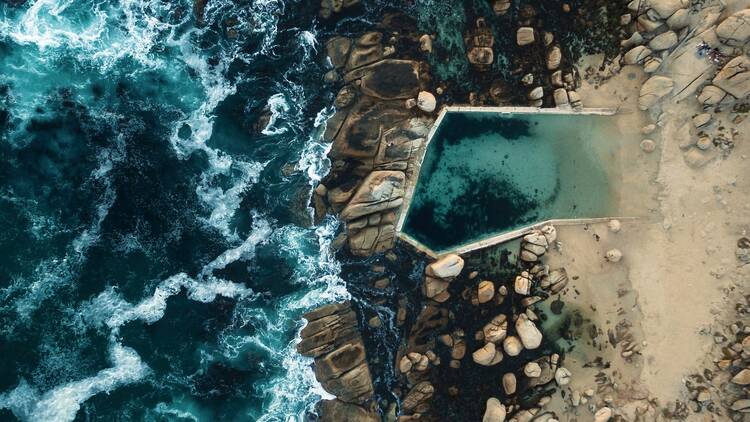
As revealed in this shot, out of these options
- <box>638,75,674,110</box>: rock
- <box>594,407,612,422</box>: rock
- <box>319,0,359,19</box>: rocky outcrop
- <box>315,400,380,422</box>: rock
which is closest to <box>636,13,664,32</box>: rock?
<box>638,75,674,110</box>: rock

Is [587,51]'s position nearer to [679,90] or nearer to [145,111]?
[679,90]

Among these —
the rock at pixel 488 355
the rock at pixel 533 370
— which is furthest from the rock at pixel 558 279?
the rock at pixel 488 355

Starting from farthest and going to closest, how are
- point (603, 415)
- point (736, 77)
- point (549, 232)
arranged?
1. point (549, 232)
2. point (603, 415)
3. point (736, 77)

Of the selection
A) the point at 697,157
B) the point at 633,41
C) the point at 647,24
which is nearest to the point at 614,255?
the point at 697,157

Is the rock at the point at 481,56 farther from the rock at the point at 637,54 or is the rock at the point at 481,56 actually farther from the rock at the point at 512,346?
the rock at the point at 512,346

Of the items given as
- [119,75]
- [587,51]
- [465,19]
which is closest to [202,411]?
[119,75]

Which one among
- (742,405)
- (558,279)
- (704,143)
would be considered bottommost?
(742,405)

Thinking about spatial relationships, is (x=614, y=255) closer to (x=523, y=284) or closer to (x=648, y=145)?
(x=523, y=284)
